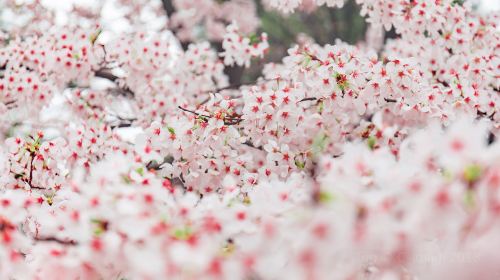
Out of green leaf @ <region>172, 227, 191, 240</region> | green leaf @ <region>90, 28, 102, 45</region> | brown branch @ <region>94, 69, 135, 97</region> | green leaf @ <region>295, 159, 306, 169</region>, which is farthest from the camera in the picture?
brown branch @ <region>94, 69, 135, 97</region>

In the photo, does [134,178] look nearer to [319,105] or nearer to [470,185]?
[470,185]

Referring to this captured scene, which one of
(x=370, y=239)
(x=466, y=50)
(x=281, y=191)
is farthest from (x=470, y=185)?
(x=466, y=50)

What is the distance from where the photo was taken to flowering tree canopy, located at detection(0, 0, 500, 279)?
61.5 inches

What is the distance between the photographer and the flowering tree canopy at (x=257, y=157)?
1.56 metres

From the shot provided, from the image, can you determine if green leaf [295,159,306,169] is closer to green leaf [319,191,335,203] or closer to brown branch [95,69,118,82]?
green leaf [319,191,335,203]

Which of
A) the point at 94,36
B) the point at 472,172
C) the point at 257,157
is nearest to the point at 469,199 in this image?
the point at 472,172

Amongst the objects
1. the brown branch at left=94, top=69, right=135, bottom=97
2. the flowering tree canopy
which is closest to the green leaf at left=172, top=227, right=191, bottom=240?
the flowering tree canopy

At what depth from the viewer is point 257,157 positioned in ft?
14.3

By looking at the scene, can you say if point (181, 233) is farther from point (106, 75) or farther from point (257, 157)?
point (106, 75)

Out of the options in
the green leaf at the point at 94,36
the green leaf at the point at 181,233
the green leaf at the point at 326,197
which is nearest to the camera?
the green leaf at the point at 326,197

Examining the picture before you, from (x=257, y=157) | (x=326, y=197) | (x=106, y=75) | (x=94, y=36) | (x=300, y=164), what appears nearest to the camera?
(x=326, y=197)

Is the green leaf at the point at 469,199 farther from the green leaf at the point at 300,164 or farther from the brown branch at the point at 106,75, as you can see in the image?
the brown branch at the point at 106,75

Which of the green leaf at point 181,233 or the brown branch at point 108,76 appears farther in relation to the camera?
the brown branch at point 108,76

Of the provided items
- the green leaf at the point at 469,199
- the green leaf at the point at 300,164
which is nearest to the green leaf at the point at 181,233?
the green leaf at the point at 469,199
